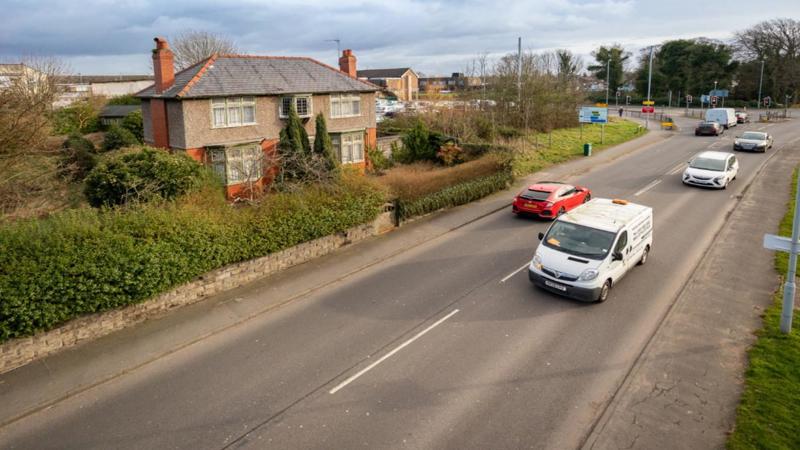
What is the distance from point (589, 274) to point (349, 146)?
19.3m

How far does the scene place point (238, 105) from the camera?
24.6 m

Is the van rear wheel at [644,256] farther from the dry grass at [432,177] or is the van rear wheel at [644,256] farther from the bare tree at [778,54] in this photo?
the bare tree at [778,54]

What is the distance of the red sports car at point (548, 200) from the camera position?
20.3 meters

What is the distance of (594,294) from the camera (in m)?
12.8

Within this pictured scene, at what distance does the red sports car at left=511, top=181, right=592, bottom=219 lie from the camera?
20344 millimetres

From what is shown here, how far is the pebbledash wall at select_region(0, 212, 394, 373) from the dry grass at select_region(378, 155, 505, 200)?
2.39 meters

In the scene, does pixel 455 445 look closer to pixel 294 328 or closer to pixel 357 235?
pixel 294 328

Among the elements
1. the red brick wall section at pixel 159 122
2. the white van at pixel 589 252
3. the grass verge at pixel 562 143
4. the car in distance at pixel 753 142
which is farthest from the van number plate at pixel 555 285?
the car in distance at pixel 753 142

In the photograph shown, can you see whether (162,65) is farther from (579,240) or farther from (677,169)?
(677,169)

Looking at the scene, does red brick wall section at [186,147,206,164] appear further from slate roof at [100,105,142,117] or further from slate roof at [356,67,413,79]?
slate roof at [356,67,413,79]

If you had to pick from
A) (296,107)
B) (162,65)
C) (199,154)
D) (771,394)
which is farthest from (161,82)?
(771,394)

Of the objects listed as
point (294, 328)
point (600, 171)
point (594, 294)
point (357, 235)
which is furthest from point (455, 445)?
point (600, 171)

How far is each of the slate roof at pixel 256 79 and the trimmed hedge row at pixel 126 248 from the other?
9.41m

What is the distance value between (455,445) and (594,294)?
626 cm
